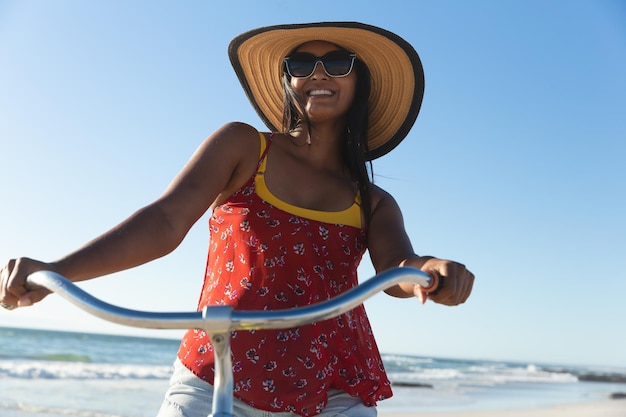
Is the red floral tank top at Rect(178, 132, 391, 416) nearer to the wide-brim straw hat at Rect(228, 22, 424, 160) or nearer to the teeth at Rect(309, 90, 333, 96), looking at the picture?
the teeth at Rect(309, 90, 333, 96)

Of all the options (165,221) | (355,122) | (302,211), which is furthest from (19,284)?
(355,122)

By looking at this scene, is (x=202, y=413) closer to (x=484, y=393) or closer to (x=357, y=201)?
(x=357, y=201)

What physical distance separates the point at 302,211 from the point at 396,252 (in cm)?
28

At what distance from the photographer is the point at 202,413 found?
1765 millimetres

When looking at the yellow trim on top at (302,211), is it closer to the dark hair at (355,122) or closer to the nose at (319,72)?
the dark hair at (355,122)

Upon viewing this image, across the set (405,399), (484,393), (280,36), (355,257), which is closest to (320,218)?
(355,257)

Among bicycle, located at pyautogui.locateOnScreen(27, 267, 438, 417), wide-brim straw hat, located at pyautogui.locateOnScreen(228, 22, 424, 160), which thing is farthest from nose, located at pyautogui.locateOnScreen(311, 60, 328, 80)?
bicycle, located at pyautogui.locateOnScreen(27, 267, 438, 417)

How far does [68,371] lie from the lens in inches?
627

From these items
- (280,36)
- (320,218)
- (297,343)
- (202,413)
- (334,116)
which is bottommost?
(202,413)

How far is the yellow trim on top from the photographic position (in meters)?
2.04

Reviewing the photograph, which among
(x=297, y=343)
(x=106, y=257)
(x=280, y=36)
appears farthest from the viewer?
(x=280, y=36)

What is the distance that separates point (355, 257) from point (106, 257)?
2.64ft

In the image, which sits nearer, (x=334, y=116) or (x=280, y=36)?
(x=334, y=116)

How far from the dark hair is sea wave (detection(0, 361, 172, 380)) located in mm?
13101
